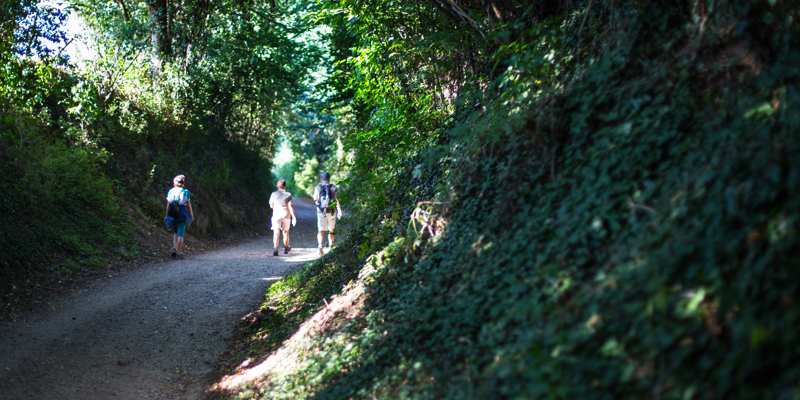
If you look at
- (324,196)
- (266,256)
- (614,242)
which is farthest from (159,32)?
(614,242)

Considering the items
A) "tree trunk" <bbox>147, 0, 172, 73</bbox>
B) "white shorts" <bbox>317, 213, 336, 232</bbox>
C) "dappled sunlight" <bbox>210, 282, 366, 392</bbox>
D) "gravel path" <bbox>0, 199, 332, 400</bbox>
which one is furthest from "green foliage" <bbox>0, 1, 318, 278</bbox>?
"dappled sunlight" <bbox>210, 282, 366, 392</bbox>

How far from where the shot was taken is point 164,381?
5.66 meters

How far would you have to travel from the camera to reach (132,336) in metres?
6.78

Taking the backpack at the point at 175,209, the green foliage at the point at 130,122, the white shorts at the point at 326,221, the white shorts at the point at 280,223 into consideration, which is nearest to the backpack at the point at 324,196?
the white shorts at the point at 326,221

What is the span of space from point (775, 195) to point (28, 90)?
15.7 metres

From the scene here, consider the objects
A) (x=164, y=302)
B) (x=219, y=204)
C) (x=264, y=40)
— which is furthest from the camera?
(x=264, y=40)

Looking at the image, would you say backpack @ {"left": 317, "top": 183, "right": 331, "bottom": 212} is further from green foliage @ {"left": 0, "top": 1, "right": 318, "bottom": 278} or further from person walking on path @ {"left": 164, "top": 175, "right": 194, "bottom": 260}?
green foliage @ {"left": 0, "top": 1, "right": 318, "bottom": 278}

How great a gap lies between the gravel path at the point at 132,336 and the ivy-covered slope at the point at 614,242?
63.3 inches

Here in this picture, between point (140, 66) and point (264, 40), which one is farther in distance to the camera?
point (264, 40)

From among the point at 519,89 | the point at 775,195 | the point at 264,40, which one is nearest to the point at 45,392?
the point at 519,89

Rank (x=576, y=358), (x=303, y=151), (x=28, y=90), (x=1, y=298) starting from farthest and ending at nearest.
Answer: (x=303, y=151), (x=28, y=90), (x=1, y=298), (x=576, y=358)

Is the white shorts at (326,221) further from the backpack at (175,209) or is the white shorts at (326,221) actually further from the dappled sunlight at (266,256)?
the backpack at (175,209)

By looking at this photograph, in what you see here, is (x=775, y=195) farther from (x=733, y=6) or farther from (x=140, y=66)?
(x=140, y=66)

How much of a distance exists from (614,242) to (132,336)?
638 cm
